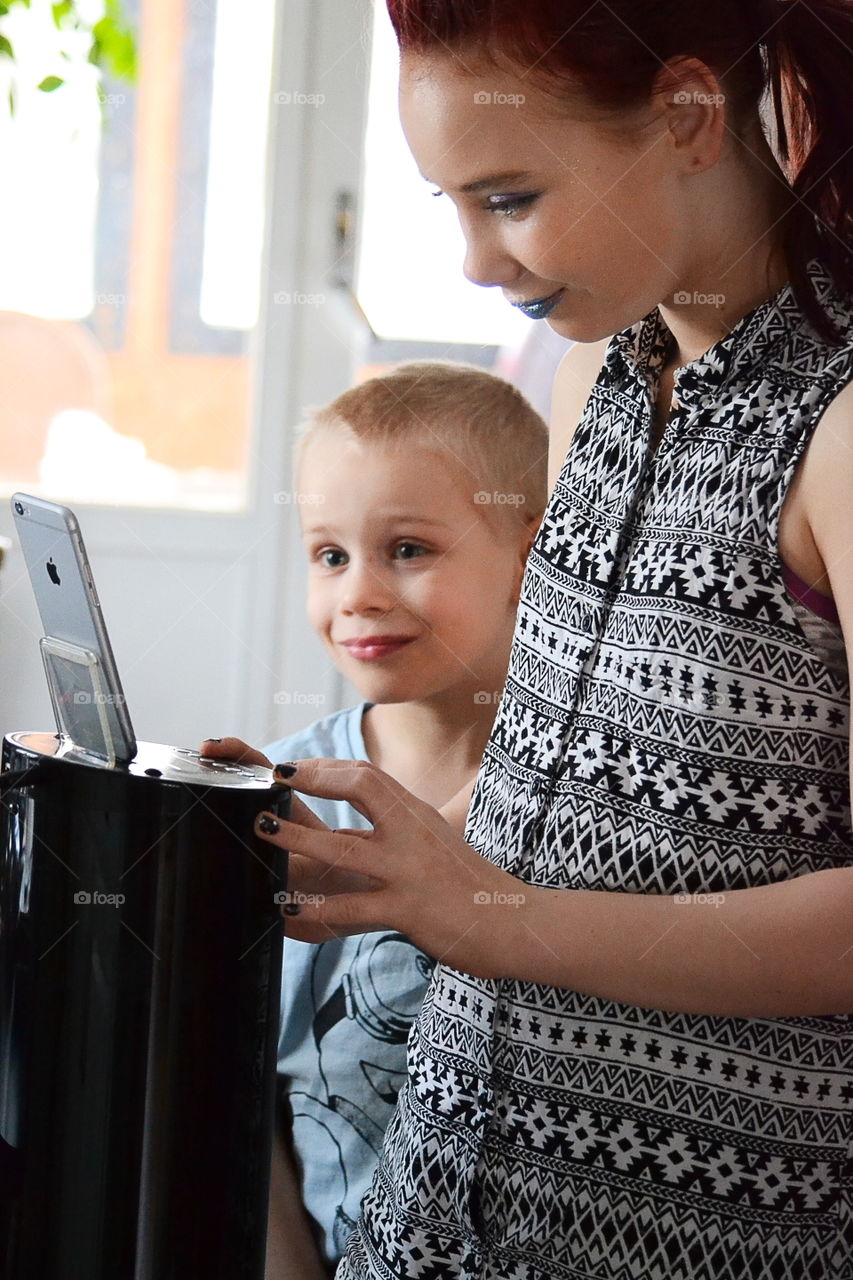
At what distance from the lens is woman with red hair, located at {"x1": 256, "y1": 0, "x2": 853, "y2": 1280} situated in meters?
0.67

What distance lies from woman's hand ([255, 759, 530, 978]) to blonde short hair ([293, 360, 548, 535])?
64 centimetres

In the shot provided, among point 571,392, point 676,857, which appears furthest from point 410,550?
point 676,857

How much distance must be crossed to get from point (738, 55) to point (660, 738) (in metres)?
0.38

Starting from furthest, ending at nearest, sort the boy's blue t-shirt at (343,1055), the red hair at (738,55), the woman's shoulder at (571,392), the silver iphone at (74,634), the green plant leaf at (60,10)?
1. the green plant leaf at (60,10)
2. the boy's blue t-shirt at (343,1055)
3. the woman's shoulder at (571,392)
4. the red hair at (738,55)
5. the silver iphone at (74,634)

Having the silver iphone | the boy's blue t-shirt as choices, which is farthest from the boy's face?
the silver iphone

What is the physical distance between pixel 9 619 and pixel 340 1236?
6.34 ft

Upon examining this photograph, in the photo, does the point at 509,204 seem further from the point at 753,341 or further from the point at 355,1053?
the point at 355,1053

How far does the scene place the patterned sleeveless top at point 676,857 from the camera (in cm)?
68

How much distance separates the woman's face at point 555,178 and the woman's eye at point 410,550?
0.53 m

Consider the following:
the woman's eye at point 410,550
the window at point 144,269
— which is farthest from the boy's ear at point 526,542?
the window at point 144,269

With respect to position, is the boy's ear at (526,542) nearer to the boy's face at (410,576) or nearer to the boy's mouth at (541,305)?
the boy's face at (410,576)

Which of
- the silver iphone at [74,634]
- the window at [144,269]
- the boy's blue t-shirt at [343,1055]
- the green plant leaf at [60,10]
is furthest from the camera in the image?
the window at [144,269]

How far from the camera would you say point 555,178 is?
710 mm

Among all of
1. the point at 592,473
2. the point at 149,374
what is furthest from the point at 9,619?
the point at 592,473
